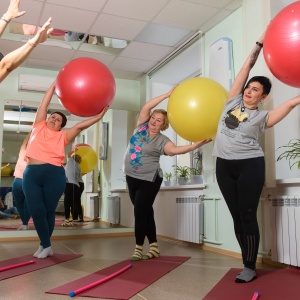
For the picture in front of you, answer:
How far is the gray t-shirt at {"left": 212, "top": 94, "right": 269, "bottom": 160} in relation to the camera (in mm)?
2264

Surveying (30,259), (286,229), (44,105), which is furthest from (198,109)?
(30,259)

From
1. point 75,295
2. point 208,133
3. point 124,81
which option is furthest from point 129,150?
point 124,81

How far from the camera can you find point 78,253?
3.35 metres

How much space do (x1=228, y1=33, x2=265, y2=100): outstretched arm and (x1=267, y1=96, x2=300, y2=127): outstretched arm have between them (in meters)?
0.28

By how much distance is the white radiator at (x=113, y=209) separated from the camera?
5.22 metres

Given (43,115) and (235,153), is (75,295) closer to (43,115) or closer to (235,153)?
(235,153)

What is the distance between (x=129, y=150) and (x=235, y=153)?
1024 millimetres

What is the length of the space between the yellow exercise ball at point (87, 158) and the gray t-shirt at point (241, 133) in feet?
9.18

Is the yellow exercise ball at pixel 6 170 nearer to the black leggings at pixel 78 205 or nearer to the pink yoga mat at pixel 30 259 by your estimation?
the black leggings at pixel 78 205

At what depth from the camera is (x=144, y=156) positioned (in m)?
2.94

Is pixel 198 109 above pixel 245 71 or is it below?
below

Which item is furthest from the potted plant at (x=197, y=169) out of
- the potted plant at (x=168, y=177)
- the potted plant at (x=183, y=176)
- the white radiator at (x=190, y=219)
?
the potted plant at (x=168, y=177)

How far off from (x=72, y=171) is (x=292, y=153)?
2858 mm

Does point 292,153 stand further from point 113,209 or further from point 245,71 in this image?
point 113,209
